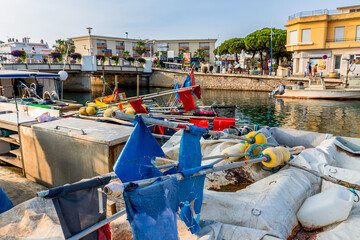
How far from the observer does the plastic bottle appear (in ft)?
11.9

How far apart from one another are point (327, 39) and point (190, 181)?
43.2 meters

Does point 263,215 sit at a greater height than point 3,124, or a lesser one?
lesser

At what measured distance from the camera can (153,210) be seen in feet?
8.04

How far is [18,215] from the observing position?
11.5ft

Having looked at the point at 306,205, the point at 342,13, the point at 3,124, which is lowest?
the point at 306,205

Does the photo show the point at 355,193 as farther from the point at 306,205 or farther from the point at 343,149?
the point at 343,149

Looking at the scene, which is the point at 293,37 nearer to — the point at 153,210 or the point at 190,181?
the point at 190,181

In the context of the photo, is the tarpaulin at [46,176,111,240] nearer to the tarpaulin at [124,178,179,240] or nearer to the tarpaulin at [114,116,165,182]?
the tarpaulin at [114,116,165,182]

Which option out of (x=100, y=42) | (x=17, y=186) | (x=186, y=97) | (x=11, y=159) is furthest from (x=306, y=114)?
(x=100, y=42)

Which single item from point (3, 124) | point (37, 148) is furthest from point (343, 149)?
point (3, 124)

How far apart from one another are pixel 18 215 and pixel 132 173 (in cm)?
185

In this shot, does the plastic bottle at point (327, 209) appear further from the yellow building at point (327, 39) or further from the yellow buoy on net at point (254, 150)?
the yellow building at point (327, 39)

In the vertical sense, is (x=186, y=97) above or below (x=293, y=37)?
below

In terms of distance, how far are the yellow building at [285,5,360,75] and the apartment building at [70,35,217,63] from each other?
42.5 meters
